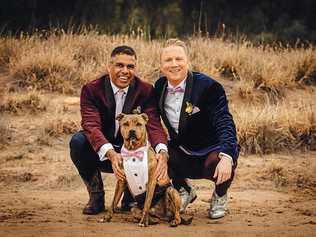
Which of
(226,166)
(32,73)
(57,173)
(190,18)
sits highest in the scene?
(190,18)

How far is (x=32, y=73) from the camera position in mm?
10188

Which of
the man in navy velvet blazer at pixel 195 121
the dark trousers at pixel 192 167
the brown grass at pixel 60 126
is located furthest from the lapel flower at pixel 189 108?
the brown grass at pixel 60 126

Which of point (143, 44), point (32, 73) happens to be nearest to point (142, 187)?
point (32, 73)

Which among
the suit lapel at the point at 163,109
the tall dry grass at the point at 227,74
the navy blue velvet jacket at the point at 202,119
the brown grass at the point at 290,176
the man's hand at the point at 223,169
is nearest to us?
the man's hand at the point at 223,169

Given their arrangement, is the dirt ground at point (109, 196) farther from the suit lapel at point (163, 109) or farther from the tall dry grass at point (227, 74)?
the suit lapel at point (163, 109)

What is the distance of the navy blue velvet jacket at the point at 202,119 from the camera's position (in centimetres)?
557

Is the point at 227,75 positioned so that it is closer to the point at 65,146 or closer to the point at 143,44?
the point at 143,44

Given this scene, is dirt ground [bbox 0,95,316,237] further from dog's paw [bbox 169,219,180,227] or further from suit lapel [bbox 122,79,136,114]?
suit lapel [bbox 122,79,136,114]

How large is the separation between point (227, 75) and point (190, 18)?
5.65m

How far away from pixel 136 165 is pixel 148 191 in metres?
0.26

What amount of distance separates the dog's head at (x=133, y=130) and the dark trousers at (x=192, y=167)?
699 millimetres

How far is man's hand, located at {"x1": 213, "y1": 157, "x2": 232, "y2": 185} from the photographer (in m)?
5.32

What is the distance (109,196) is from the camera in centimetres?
688

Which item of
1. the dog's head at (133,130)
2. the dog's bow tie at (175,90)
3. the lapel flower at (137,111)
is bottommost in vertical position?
the dog's head at (133,130)
